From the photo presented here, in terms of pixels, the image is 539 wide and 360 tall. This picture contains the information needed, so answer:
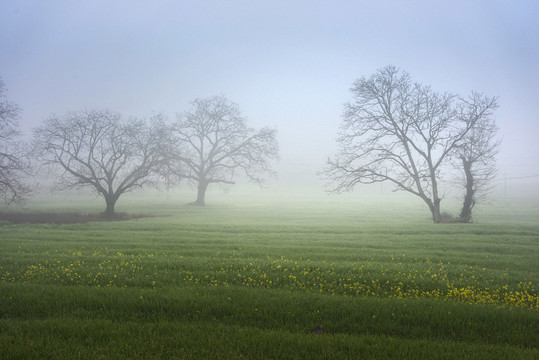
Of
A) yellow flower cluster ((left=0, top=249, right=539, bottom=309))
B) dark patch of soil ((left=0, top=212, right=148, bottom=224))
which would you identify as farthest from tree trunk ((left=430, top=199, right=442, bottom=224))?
dark patch of soil ((left=0, top=212, right=148, bottom=224))

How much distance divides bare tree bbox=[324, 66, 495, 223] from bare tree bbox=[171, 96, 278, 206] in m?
18.7

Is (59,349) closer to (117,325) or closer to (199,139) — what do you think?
(117,325)

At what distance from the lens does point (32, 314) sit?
20.1ft

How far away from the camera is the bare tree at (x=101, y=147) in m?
31.2

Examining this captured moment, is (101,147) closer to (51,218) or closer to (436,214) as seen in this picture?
(51,218)

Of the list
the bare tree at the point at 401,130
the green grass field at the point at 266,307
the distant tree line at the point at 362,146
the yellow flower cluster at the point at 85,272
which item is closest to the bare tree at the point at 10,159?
the distant tree line at the point at 362,146

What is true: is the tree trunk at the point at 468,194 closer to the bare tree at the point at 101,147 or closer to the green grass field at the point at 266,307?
the green grass field at the point at 266,307

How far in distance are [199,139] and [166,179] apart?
14.6 meters

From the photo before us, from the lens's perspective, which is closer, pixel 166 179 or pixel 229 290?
pixel 229 290

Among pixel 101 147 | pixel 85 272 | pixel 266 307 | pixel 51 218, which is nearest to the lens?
pixel 266 307

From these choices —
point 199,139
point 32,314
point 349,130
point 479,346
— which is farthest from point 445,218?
point 199,139

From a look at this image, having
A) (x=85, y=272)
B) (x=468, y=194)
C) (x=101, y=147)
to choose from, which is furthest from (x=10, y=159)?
(x=468, y=194)

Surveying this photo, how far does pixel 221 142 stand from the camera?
48094mm

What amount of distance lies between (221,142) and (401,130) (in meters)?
28.2
